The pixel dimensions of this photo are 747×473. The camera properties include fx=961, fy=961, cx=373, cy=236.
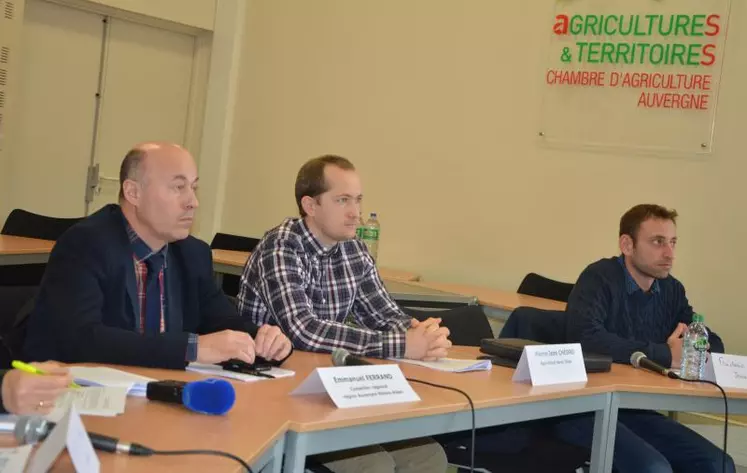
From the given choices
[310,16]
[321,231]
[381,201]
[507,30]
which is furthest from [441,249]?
[321,231]

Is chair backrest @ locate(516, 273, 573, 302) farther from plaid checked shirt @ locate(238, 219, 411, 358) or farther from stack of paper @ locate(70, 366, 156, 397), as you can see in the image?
stack of paper @ locate(70, 366, 156, 397)

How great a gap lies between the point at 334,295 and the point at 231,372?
92cm

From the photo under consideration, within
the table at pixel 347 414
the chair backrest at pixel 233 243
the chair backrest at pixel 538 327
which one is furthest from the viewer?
the chair backrest at pixel 233 243

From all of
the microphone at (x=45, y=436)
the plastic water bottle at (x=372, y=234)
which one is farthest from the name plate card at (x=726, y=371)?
the plastic water bottle at (x=372, y=234)

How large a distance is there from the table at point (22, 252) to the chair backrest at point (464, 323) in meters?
1.93

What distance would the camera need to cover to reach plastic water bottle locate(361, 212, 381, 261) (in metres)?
6.22

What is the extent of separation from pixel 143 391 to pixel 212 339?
390mm

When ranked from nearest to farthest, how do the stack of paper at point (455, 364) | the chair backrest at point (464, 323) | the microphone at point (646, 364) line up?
the stack of paper at point (455, 364) → the microphone at point (646, 364) → the chair backrest at point (464, 323)

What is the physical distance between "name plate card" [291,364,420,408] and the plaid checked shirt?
547mm

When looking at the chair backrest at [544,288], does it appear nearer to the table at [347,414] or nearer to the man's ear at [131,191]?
the table at [347,414]

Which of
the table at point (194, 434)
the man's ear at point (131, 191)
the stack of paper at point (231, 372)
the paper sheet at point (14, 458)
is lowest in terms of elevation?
the paper sheet at point (14, 458)

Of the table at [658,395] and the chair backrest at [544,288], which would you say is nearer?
the table at [658,395]

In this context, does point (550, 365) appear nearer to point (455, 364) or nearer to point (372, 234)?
point (455, 364)

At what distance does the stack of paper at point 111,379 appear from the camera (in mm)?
1905
